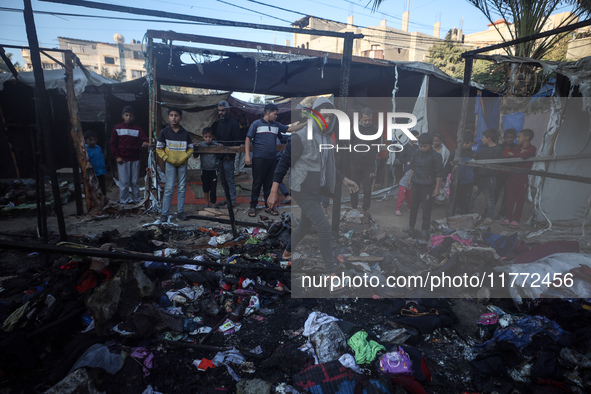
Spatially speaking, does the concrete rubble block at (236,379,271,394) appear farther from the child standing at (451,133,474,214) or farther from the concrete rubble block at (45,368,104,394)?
the child standing at (451,133,474,214)

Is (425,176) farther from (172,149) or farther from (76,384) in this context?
(76,384)

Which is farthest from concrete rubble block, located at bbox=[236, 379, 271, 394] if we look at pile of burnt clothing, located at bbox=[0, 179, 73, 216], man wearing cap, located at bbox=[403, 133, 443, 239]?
pile of burnt clothing, located at bbox=[0, 179, 73, 216]

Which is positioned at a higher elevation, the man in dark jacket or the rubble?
the man in dark jacket

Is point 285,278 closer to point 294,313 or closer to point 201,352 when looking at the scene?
point 294,313

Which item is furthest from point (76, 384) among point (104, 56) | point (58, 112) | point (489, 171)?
point (104, 56)

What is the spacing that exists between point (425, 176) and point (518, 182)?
2.37 metres

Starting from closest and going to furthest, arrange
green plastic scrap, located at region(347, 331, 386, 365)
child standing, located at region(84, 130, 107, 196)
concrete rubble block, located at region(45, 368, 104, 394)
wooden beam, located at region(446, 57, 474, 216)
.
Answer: concrete rubble block, located at region(45, 368, 104, 394) → green plastic scrap, located at region(347, 331, 386, 365) → wooden beam, located at region(446, 57, 474, 216) → child standing, located at region(84, 130, 107, 196)

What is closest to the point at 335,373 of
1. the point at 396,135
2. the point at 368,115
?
the point at 368,115

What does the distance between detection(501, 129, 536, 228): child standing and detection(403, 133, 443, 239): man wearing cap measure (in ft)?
6.54

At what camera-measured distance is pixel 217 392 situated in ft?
7.25

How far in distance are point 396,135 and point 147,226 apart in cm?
621

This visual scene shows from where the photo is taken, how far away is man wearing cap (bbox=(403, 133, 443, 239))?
530cm

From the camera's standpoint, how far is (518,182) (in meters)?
6.13

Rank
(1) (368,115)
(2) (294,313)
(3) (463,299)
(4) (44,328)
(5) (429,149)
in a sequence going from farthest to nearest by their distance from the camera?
(1) (368,115), (5) (429,149), (3) (463,299), (2) (294,313), (4) (44,328)
